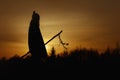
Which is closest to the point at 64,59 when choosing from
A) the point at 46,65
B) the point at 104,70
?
the point at 46,65

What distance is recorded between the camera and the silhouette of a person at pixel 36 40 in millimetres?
29819

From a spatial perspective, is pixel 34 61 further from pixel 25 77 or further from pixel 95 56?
pixel 95 56

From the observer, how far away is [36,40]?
98.7 ft

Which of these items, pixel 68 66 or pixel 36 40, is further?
pixel 36 40

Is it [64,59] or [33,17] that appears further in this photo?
[33,17]

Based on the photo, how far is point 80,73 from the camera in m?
25.9

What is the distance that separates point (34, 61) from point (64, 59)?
5.40 ft

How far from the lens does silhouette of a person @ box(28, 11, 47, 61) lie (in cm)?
2982

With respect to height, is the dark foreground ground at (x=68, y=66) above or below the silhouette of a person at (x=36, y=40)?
below

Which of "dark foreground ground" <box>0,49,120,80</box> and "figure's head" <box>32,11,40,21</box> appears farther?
"figure's head" <box>32,11,40,21</box>

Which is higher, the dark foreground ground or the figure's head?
the figure's head

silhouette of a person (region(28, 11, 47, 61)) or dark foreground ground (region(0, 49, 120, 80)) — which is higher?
silhouette of a person (region(28, 11, 47, 61))

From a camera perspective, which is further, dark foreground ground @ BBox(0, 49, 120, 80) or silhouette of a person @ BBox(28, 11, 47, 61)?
silhouette of a person @ BBox(28, 11, 47, 61)

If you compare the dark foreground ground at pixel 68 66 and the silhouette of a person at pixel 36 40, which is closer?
the dark foreground ground at pixel 68 66
